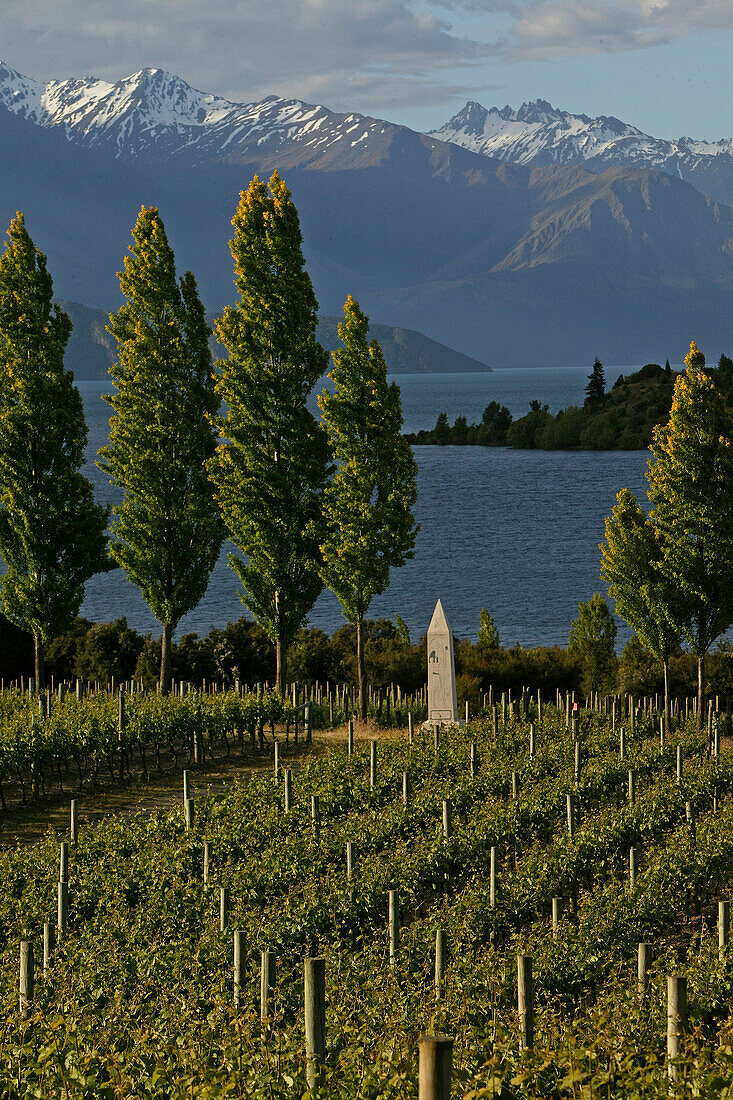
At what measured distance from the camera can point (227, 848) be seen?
1681cm

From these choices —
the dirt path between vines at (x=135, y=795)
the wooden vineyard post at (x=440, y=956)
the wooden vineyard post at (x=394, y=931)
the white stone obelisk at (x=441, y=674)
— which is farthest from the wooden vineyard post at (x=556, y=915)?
the white stone obelisk at (x=441, y=674)

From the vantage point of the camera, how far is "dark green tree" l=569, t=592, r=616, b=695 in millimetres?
38844

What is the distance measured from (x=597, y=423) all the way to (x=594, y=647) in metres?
132

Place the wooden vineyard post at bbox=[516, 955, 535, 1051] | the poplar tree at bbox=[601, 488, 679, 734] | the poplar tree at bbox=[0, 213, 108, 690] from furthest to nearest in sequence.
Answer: the poplar tree at bbox=[0, 213, 108, 690]
the poplar tree at bbox=[601, 488, 679, 734]
the wooden vineyard post at bbox=[516, 955, 535, 1051]

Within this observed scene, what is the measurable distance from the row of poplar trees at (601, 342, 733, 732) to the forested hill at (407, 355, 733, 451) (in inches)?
4306

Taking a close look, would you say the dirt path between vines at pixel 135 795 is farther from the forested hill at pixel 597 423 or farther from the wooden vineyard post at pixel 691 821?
the forested hill at pixel 597 423

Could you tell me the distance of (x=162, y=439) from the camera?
106 ft

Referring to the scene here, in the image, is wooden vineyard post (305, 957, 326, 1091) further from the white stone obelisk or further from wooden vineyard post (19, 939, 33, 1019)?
the white stone obelisk

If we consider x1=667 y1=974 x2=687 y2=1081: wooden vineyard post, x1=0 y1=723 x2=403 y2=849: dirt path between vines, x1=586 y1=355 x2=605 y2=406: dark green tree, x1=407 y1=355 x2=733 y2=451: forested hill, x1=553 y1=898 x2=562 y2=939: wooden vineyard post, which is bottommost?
x1=0 y1=723 x2=403 y2=849: dirt path between vines

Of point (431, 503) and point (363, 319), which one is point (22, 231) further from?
point (431, 503)

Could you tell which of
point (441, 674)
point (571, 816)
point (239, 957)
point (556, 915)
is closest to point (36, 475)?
point (441, 674)

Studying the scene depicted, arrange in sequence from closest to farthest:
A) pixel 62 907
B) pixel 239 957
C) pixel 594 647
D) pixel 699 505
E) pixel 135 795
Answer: pixel 239 957 → pixel 62 907 → pixel 135 795 → pixel 699 505 → pixel 594 647

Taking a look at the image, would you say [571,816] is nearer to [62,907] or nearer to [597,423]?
[62,907]

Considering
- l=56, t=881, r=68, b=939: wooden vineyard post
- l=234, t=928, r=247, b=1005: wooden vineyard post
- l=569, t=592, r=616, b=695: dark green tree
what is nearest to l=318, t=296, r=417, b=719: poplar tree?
l=569, t=592, r=616, b=695: dark green tree
